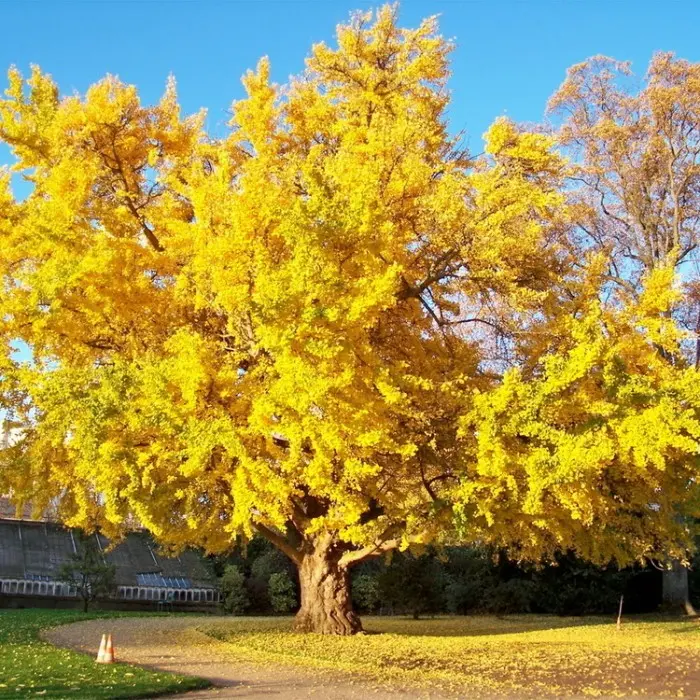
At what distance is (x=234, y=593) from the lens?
21031 millimetres

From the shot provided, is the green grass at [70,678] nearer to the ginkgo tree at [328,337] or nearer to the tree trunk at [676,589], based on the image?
the ginkgo tree at [328,337]

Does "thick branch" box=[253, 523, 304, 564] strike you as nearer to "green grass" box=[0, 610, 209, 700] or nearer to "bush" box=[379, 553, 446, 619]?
"green grass" box=[0, 610, 209, 700]

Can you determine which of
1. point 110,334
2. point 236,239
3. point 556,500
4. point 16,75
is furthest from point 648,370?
point 16,75

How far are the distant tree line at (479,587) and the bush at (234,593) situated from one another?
0.09 ft

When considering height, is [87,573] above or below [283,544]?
below

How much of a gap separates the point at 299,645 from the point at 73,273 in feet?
20.9

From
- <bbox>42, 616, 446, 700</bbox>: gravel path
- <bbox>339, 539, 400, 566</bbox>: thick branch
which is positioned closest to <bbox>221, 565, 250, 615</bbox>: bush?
<bbox>42, 616, 446, 700</bbox>: gravel path

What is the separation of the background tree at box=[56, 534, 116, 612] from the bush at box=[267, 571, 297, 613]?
437cm

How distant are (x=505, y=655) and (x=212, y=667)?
14.3 ft

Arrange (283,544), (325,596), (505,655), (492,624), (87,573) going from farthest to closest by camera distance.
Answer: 1. (87,573)
2. (492,624)
3. (283,544)
4. (325,596)
5. (505,655)

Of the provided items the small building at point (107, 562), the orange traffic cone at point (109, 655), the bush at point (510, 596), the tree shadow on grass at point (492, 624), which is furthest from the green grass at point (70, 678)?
the bush at point (510, 596)

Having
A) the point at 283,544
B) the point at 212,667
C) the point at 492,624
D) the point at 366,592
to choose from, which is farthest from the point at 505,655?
the point at 366,592

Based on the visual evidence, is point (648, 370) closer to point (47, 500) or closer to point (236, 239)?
point (236, 239)

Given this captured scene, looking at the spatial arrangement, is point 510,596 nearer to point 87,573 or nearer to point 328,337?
point 87,573
